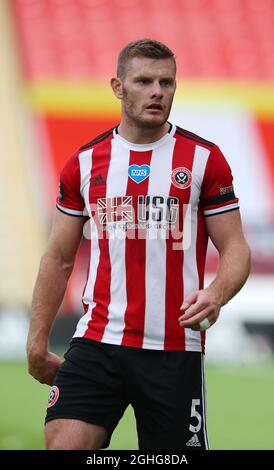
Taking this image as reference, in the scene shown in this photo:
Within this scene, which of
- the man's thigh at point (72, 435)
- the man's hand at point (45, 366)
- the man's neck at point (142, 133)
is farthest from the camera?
the man's hand at point (45, 366)

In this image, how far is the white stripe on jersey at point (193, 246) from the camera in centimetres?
436

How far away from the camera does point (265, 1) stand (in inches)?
602

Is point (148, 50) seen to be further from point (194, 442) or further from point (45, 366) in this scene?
point (194, 442)

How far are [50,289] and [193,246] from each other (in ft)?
2.08

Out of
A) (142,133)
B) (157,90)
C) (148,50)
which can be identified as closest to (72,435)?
(142,133)

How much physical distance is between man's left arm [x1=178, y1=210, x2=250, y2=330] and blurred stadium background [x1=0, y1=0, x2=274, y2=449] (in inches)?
233

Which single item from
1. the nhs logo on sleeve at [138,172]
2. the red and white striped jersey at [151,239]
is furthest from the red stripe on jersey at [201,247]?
the nhs logo on sleeve at [138,172]

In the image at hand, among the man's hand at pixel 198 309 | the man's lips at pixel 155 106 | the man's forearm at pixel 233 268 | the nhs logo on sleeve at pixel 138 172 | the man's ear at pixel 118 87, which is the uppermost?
the man's ear at pixel 118 87

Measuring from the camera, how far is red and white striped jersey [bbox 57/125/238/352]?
14.2 feet

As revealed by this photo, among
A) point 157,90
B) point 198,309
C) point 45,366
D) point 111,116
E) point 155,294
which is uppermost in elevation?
point 111,116

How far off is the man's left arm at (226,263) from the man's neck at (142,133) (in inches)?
15.6

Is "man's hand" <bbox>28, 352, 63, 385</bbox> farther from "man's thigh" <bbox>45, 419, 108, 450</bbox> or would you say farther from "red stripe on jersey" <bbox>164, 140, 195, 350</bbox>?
"red stripe on jersey" <bbox>164, 140, 195, 350</bbox>

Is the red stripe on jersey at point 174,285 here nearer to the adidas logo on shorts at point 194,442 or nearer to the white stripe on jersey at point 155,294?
the white stripe on jersey at point 155,294

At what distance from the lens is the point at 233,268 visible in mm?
4293
